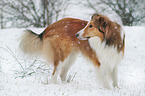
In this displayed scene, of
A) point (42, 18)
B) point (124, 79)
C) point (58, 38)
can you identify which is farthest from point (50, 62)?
point (42, 18)

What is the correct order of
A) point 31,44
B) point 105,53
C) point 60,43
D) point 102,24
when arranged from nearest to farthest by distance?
point 102,24 → point 105,53 → point 60,43 → point 31,44

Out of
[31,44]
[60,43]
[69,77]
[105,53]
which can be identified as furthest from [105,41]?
[31,44]

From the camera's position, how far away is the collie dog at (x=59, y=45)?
3961 mm

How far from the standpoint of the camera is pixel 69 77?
4293 millimetres

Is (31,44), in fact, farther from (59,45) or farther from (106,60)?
(106,60)

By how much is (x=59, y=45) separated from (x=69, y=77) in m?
0.86

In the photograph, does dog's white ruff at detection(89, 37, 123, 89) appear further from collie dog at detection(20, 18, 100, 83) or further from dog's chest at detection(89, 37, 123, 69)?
collie dog at detection(20, 18, 100, 83)

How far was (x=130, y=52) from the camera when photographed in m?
8.37

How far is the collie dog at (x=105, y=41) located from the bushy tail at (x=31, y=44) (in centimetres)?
121

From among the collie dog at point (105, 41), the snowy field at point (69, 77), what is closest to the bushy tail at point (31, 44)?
the snowy field at point (69, 77)

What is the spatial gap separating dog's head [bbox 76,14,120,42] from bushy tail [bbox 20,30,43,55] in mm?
1273

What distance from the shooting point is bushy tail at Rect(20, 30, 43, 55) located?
14.0 feet

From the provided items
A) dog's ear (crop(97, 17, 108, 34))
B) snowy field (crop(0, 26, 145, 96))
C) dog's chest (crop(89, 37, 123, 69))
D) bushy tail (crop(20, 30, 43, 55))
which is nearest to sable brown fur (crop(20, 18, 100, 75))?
bushy tail (crop(20, 30, 43, 55))

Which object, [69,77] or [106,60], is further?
[69,77]
